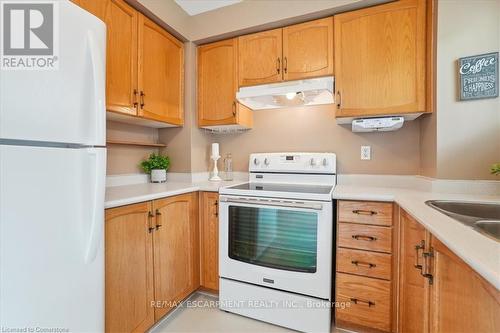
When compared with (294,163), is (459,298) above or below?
below

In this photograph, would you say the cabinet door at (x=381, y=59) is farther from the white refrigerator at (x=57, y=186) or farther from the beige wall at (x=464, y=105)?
the white refrigerator at (x=57, y=186)

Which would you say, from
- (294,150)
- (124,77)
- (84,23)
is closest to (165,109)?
(124,77)

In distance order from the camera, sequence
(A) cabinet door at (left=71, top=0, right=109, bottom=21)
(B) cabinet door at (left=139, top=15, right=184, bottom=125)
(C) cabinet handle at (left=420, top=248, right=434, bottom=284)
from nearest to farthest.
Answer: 1. (C) cabinet handle at (left=420, top=248, right=434, bottom=284)
2. (A) cabinet door at (left=71, top=0, right=109, bottom=21)
3. (B) cabinet door at (left=139, top=15, right=184, bottom=125)

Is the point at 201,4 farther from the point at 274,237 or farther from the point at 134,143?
the point at 274,237

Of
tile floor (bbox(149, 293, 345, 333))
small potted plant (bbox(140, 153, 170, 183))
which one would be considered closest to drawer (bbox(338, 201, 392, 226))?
tile floor (bbox(149, 293, 345, 333))

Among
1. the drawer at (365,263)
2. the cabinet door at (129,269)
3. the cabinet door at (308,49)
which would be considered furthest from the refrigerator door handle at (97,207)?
the cabinet door at (308,49)

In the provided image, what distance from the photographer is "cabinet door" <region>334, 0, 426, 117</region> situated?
1600 millimetres

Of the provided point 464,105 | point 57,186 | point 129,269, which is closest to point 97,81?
point 57,186

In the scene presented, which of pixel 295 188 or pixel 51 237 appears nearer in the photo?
pixel 51 237

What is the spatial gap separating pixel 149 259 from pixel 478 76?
7.49 feet

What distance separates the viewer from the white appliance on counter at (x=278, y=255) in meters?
1.50

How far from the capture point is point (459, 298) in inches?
29.5

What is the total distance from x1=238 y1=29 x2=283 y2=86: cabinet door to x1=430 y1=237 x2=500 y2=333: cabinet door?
161 centimetres

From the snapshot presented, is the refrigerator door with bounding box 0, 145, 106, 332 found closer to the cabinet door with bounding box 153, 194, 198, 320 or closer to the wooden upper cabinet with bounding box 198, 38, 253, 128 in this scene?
the cabinet door with bounding box 153, 194, 198, 320
